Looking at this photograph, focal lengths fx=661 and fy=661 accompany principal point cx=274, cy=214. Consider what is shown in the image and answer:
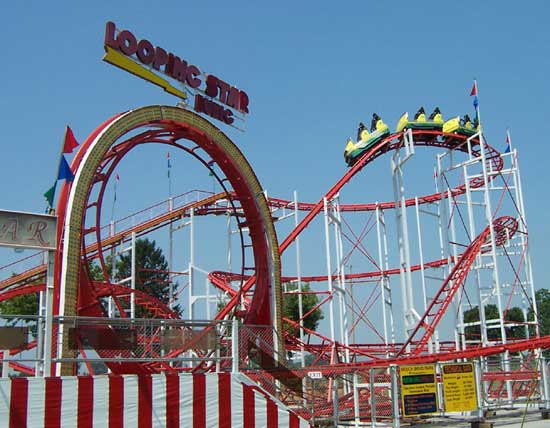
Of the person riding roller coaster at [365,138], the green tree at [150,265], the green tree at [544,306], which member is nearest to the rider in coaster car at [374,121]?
the person riding roller coaster at [365,138]

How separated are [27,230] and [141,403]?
3.17 meters

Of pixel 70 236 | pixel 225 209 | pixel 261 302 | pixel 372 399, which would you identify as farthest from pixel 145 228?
pixel 372 399

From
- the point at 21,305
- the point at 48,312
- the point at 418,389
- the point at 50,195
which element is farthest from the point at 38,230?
the point at 21,305

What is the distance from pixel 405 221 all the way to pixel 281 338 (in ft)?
24.0

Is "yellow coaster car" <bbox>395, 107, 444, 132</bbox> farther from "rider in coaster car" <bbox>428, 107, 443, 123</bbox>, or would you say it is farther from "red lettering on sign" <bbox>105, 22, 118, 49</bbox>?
"red lettering on sign" <bbox>105, 22, 118, 49</bbox>

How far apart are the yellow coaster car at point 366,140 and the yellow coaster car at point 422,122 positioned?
633 mm

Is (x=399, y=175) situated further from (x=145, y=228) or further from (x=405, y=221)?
(x=145, y=228)

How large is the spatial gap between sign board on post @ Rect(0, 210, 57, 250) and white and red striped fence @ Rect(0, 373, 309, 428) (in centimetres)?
181

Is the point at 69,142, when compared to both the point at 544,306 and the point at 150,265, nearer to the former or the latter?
the point at 150,265

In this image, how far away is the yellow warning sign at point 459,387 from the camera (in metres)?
13.0

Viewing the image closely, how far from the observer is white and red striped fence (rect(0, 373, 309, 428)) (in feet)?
28.9

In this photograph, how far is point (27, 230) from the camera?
8648mm

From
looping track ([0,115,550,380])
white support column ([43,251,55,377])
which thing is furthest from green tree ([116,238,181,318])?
white support column ([43,251,55,377])

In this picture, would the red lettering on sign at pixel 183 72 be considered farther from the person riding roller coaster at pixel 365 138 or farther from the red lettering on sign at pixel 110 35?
the person riding roller coaster at pixel 365 138
